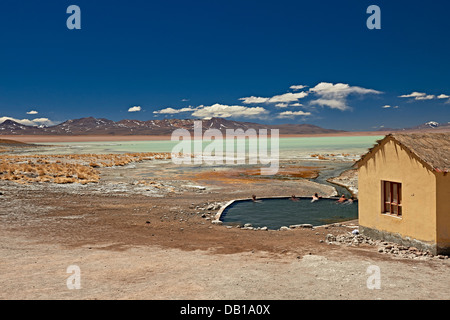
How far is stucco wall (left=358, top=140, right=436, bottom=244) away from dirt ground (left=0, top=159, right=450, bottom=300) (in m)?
1.16

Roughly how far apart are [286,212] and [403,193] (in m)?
9.18

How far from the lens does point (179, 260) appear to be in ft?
37.5

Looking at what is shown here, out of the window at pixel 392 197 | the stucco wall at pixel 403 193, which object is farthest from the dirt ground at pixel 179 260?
the window at pixel 392 197

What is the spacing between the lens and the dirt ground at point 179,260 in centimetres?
856

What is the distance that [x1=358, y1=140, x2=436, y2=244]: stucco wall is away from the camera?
11.4 metres

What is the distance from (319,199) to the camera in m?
24.1
